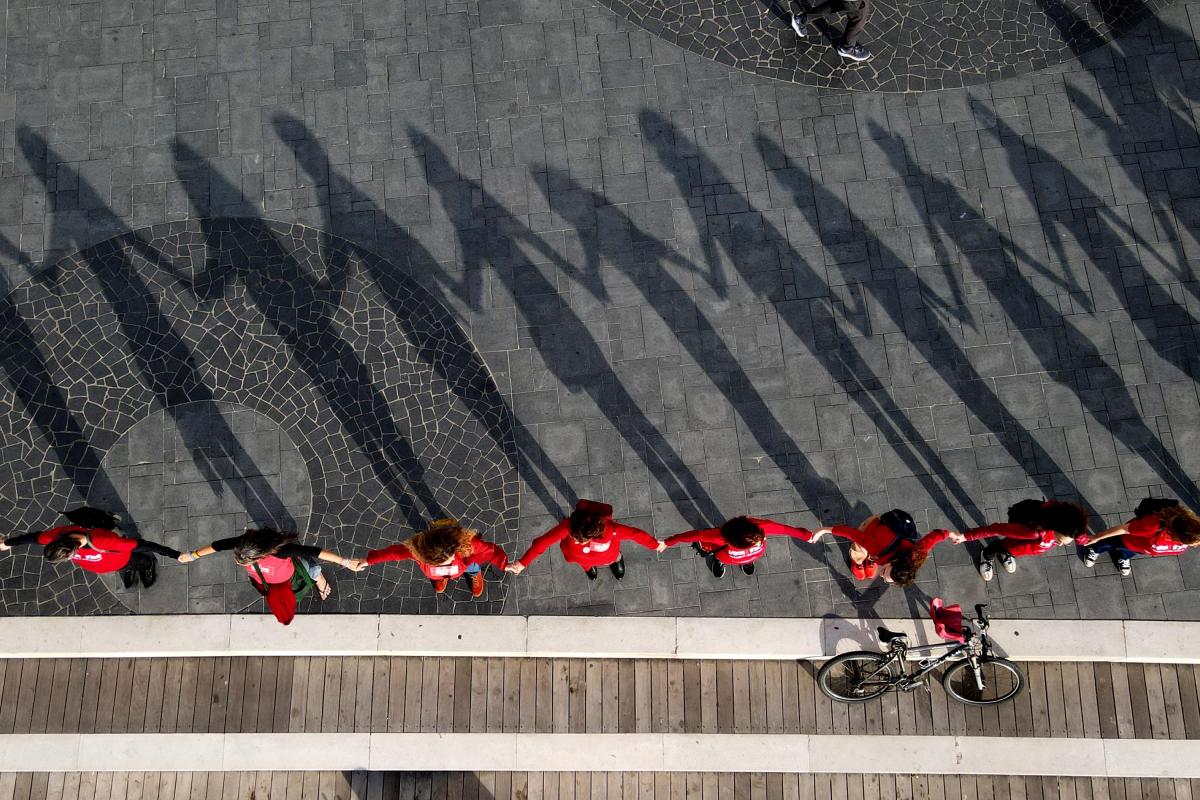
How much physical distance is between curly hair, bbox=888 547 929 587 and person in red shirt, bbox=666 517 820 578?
36.8 inches

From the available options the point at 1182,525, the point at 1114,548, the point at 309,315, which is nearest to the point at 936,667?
the point at 1114,548

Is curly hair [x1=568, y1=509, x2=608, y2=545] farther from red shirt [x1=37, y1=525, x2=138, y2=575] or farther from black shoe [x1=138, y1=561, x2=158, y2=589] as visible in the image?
black shoe [x1=138, y1=561, x2=158, y2=589]

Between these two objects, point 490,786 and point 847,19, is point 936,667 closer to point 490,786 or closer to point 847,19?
point 490,786

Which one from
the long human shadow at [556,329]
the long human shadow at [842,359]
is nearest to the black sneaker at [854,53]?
the long human shadow at [842,359]

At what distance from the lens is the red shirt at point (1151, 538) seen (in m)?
8.64

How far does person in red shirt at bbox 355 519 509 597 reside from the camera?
26.2 ft

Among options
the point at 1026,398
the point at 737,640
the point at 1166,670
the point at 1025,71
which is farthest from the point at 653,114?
the point at 1166,670

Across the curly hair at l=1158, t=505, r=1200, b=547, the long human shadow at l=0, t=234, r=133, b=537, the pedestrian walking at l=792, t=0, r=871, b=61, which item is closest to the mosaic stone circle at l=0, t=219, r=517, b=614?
the long human shadow at l=0, t=234, r=133, b=537

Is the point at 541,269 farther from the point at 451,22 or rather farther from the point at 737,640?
the point at 737,640

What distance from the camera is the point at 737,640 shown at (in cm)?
1009

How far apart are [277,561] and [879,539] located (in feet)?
Result: 20.9

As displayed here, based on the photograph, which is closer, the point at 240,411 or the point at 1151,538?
the point at 1151,538

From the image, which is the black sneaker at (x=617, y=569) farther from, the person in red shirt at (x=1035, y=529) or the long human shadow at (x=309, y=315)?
the person in red shirt at (x=1035, y=529)

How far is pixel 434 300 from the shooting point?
11.2m
